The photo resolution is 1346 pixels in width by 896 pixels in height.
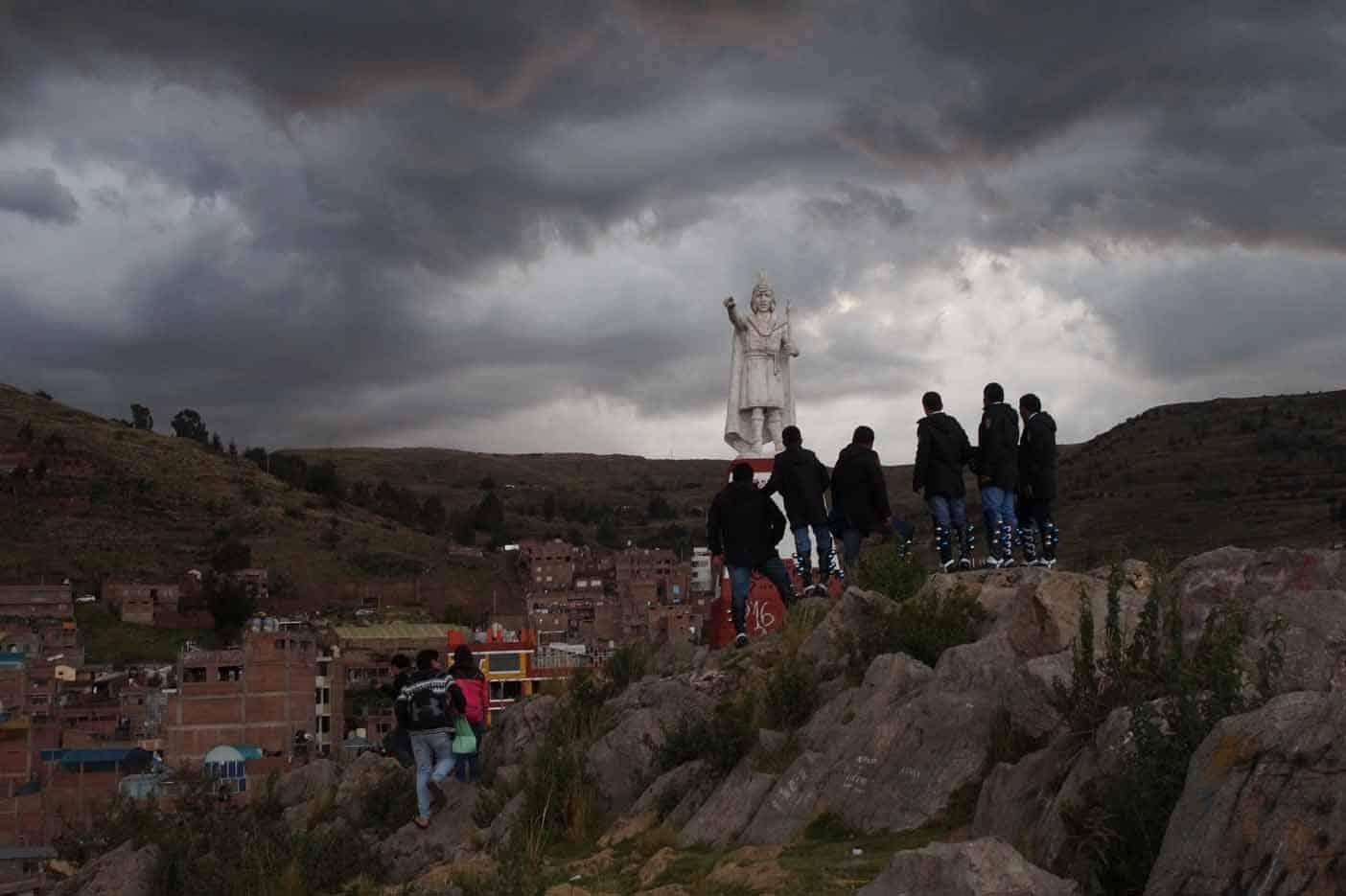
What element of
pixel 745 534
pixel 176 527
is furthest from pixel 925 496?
pixel 176 527

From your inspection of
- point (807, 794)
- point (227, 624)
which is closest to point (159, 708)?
point (227, 624)

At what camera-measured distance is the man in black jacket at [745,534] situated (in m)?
15.7

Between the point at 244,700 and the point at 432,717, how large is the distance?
57.0m

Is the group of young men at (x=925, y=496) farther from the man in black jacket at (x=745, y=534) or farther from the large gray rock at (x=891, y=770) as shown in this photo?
the large gray rock at (x=891, y=770)

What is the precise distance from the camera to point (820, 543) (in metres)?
16.9

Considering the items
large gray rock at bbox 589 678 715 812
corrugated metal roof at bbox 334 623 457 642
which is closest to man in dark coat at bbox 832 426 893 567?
large gray rock at bbox 589 678 715 812

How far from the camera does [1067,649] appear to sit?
11.0 meters

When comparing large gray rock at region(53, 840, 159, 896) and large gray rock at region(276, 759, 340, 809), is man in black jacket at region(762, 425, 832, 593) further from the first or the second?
large gray rock at region(53, 840, 159, 896)

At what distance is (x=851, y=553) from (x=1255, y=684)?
29.1 feet

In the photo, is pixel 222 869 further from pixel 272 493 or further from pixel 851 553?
pixel 272 493

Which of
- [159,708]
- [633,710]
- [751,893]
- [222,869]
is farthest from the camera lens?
[159,708]

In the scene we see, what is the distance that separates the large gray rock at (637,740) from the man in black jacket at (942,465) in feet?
11.0

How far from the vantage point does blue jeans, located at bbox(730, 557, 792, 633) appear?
Answer: 1576 centimetres

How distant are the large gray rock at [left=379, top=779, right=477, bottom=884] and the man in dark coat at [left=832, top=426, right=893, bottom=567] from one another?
4.81 m
